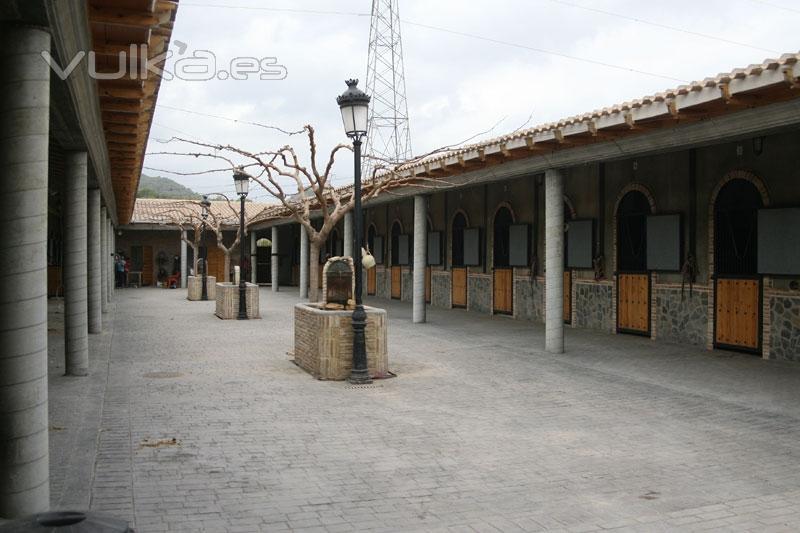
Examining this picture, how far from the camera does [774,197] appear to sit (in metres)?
11.0

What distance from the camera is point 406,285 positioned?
24.2 metres

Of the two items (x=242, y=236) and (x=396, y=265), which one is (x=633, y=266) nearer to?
(x=242, y=236)

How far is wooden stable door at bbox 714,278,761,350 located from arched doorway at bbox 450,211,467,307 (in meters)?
9.01

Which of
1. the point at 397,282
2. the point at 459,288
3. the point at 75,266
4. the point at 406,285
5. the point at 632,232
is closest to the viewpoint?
the point at 75,266

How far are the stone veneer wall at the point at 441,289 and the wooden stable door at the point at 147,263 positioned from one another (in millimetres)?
19785

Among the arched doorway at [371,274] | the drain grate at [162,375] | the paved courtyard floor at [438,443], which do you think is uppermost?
the arched doorway at [371,274]

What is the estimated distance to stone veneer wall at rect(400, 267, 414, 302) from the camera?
941 inches

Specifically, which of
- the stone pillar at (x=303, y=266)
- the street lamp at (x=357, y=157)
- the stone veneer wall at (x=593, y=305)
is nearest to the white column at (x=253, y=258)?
the stone pillar at (x=303, y=266)

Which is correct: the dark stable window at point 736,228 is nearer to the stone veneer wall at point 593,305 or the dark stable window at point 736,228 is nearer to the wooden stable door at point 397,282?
the stone veneer wall at point 593,305

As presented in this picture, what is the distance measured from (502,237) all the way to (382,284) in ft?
28.0

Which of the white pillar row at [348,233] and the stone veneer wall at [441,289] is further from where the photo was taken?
the white pillar row at [348,233]

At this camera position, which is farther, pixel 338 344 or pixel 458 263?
pixel 458 263

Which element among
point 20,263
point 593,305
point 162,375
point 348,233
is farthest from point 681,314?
point 348,233

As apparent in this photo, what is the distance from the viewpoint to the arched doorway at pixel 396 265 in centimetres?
2462
